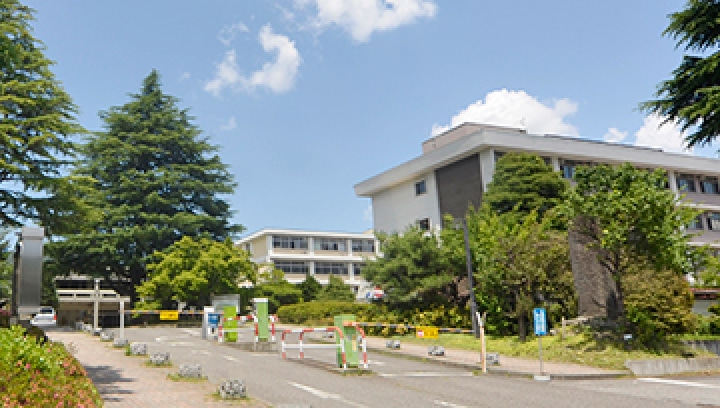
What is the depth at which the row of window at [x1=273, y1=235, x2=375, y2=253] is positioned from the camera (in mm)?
66375

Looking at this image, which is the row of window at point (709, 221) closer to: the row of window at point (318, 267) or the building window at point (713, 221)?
the building window at point (713, 221)

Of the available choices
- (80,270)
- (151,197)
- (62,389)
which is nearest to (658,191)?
(62,389)

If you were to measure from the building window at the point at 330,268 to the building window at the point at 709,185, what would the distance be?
39.0 m

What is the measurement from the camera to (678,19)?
18.4 meters

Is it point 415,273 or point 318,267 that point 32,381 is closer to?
point 415,273

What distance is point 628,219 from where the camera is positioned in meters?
18.7

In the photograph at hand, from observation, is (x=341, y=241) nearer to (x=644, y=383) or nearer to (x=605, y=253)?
(x=605, y=253)

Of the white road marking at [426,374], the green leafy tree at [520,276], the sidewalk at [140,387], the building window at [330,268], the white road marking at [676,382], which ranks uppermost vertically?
Answer: the building window at [330,268]

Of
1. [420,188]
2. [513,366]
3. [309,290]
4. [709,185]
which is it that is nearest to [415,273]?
[513,366]

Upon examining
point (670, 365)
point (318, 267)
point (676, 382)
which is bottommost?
point (676, 382)

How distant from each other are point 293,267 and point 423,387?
178 feet

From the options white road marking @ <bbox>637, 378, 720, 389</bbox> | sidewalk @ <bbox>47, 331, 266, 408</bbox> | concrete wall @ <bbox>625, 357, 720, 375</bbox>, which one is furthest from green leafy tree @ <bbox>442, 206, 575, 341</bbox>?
sidewalk @ <bbox>47, 331, 266, 408</bbox>

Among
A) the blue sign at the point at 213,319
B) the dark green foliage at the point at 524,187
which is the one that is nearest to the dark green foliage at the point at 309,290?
the dark green foliage at the point at 524,187

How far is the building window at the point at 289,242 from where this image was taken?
66.1 meters
